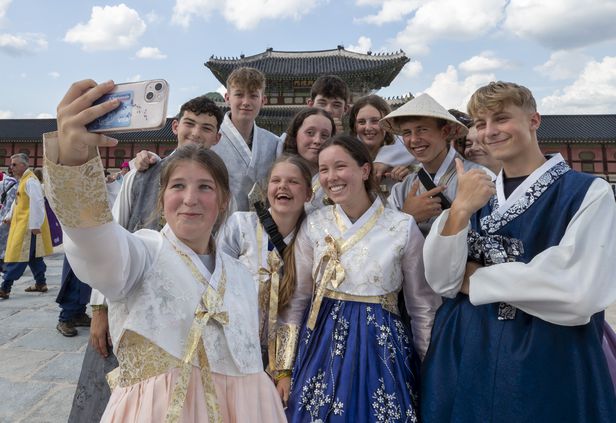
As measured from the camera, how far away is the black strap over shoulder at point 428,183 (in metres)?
2.19

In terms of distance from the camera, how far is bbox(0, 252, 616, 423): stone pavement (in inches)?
121

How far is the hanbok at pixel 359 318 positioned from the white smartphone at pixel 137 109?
4.05 ft

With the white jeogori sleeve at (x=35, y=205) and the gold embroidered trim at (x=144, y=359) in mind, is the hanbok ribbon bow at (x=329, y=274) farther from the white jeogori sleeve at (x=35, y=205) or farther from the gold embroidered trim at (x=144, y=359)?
the white jeogori sleeve at (x=35, y=205)

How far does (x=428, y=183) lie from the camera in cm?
229

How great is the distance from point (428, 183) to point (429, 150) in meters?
0.20

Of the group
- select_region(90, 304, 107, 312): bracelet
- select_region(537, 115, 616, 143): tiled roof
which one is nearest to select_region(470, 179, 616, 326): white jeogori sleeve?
select_region(90, 304, 107, 312): bracelet

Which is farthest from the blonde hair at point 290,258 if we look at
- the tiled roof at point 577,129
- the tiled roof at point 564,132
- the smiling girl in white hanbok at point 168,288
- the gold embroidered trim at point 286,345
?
the tiled roof at point 577,129

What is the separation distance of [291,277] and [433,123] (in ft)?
4.07

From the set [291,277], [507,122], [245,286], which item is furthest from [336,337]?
[507,122]

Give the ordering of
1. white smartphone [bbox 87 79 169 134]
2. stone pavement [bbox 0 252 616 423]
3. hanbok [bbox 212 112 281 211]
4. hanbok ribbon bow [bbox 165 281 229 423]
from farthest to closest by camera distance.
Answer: stone pavement [bbox 0 252 616 423], hanbok [bbox 212 112 281 211], hanbok ribbon bow [bbox 165 281 229 423], white smartphone [bbox 87 79 169 134]

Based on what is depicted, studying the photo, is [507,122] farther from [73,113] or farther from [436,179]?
[73,113]

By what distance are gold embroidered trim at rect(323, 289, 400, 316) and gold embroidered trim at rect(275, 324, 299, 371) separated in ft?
0.89

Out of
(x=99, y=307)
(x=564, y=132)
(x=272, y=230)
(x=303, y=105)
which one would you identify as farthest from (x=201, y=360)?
(x=564, y=132)

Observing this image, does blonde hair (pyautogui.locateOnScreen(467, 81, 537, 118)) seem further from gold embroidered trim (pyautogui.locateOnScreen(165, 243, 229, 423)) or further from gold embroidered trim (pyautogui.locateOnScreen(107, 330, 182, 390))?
gold embroidered trim (pyautogui.locateOnScreen(107, 330, 182, 390))
